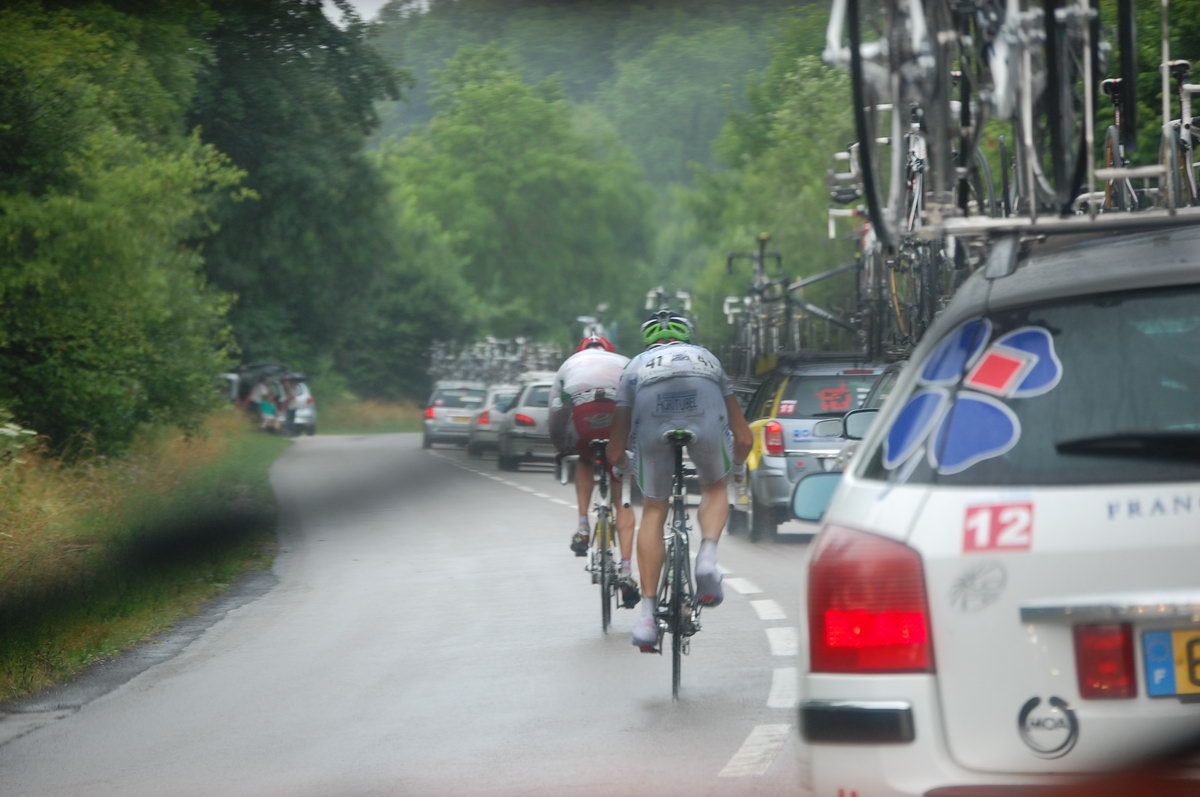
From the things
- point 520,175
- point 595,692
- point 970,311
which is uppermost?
point 520,175

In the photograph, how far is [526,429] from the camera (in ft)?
110

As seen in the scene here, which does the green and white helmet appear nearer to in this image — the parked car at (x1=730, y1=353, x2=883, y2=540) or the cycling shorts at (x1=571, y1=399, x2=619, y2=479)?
the cycling shorts at (x1=571, y1=399, x2=619, y2=479)

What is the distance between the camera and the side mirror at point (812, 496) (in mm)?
4844

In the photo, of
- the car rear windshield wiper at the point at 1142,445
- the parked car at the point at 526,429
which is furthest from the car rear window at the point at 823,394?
the parked car at the point at 526,429

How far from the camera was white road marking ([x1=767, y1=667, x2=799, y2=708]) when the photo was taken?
8328 mm

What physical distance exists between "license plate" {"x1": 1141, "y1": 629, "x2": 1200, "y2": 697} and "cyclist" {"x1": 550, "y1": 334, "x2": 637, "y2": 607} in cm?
688

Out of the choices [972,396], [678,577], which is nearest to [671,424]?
[678,577]

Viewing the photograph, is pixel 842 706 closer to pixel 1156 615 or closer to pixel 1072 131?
pixel 1156 615

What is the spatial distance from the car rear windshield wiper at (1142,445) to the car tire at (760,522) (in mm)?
13996

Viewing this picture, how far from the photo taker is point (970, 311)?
3977 mm

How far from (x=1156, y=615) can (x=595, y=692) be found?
17.8ft

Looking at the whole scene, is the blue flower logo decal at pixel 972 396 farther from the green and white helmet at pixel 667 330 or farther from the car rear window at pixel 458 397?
the car rear window at pixel 458 397

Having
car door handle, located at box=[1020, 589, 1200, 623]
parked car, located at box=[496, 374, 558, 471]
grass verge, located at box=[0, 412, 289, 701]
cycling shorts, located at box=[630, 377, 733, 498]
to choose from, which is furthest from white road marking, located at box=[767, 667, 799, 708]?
parked car, located at box=[496, 374, 558, 471]

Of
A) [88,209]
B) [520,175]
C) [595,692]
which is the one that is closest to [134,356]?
[88,209]
